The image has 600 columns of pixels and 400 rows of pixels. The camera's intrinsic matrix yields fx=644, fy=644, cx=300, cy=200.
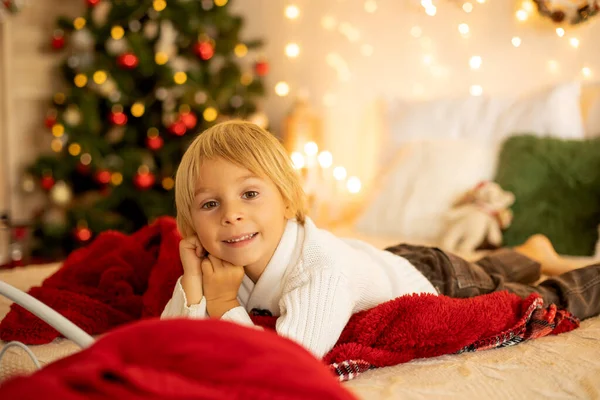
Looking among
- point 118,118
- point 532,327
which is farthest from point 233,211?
point 118,118

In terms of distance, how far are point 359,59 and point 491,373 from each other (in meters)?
2.50

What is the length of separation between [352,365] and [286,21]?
2.94 m

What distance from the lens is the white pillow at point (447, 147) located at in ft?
8.00

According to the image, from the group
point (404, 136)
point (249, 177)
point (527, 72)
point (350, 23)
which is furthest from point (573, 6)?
point (249, 177)

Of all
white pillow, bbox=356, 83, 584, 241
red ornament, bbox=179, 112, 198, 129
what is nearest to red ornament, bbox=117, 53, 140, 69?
red ornament, bbox=179, 112, 198, 129

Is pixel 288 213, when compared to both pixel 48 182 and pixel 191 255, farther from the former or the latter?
pixel 48 182

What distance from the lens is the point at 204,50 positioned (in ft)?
11.5

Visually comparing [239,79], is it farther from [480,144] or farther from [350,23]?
[480,144]

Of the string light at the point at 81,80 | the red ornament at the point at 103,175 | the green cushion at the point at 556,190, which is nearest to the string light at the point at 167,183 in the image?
the red ornament at the point at 103,175

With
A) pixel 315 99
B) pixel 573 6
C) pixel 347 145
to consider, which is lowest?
pixel 347 145

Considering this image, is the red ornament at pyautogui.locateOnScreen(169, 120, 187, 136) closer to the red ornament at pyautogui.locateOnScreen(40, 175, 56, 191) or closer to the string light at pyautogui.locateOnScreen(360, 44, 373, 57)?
the red ornament at pyautogui.locateOnScreen(40, 175, 56, 191)

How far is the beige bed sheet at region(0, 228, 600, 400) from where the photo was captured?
1.06 metres

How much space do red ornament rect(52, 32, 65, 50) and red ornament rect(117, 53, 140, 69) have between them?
387 mm

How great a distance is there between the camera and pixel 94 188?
364 cm
